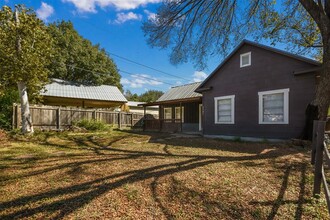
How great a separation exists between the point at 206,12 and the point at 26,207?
350 inches

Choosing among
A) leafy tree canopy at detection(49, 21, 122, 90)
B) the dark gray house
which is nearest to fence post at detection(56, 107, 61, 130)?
the dark gray house

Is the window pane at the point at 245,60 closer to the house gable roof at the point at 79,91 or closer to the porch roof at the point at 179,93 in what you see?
the porch roof at the point at 179,93

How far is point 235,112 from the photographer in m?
11.9

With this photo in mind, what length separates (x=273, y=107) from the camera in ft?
34.0

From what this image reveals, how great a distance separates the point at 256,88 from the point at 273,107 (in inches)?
49.3

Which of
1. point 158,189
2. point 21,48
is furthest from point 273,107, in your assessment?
point 21,48

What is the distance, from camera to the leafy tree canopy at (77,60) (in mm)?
29047

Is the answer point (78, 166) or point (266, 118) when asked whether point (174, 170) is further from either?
point (266, 118)

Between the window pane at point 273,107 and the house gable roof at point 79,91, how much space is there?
16.8m

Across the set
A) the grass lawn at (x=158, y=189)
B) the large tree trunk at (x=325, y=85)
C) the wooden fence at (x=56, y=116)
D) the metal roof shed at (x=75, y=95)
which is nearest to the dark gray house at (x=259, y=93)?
the large tree trunk at (x=325, y=85)

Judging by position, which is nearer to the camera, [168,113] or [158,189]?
[158,189]

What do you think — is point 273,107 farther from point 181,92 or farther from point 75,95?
point 75,95

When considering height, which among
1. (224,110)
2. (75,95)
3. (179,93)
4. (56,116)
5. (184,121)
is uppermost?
(179,93)

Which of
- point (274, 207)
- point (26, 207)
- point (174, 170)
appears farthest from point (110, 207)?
point (274, 207)
